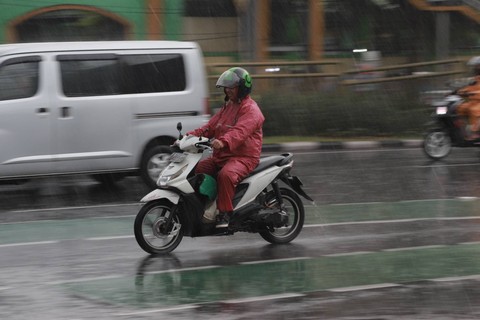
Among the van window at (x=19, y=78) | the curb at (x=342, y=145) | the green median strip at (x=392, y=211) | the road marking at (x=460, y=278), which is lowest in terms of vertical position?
the road marking at (x=460, y=278)

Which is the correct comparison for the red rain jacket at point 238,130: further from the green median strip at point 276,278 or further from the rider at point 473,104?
the rider at point 473,104

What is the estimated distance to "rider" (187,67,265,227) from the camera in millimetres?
8594

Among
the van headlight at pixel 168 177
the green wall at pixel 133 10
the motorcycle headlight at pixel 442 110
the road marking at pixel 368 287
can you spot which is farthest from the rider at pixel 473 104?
the green wall at pixel 133 10

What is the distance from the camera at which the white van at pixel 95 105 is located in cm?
1211

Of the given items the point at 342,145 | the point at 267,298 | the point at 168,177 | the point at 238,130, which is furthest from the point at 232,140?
the point at 342,145

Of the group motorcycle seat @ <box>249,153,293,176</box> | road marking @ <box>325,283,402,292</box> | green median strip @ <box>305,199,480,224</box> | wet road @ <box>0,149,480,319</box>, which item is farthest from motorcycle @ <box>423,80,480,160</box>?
road marking @ <box>325,283,402,292</box>

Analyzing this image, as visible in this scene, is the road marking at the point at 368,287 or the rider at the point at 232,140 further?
the rider at the point at 232,140

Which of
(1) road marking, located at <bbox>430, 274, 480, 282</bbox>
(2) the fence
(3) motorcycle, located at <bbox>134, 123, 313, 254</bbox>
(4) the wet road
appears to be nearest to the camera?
(4) the wet road

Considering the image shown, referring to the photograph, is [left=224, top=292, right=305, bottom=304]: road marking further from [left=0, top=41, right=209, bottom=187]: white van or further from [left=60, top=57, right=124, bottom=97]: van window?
[left=60, top=57, right=124, bottom=97]: van window

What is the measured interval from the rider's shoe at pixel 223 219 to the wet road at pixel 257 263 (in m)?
0.29

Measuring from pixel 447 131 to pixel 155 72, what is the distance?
5.86 m

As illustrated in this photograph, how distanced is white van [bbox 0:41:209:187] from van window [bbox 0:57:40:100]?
0.5 inches

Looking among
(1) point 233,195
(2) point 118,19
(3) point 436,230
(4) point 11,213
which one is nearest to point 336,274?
(1) point 233,195

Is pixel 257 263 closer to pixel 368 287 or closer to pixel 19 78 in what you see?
pixel 368 287
